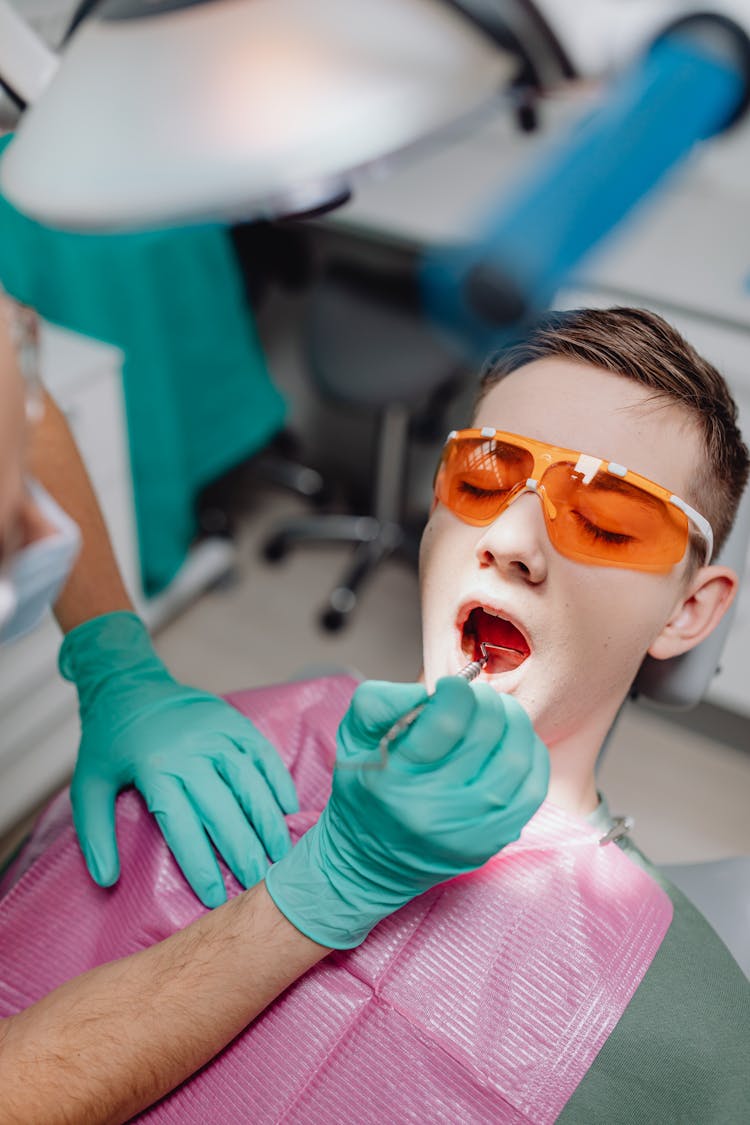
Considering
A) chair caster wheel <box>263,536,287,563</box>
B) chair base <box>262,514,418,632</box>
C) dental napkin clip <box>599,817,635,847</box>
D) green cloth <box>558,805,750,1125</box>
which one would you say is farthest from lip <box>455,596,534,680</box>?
chair caster wheel <box>263,536,287,563</box>

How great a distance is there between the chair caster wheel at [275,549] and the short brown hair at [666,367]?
1.78m

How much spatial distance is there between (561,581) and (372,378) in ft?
4.97

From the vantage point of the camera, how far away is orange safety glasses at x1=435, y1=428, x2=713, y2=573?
103 cm

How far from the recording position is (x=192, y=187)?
2.29 ft

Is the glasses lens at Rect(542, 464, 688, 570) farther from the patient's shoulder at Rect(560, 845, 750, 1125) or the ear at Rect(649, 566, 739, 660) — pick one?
the patient's shoulder at Rect(560, 845, 750, 1125)

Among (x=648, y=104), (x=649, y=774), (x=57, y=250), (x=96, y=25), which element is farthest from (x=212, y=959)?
(x=57, y=250)

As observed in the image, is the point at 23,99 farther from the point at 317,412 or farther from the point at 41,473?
the point at 317,412

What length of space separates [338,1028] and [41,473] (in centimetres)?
74

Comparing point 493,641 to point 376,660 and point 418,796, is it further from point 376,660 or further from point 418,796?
point 376,660

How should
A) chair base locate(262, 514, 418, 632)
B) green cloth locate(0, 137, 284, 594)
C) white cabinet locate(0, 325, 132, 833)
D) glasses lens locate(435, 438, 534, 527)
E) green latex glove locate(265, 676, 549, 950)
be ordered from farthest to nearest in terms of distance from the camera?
chair base locate(262, 514, 418, 632), green cloth locate(0, 137, 284, 594), white cabinet locate(0, 325, 132, 833), glasses lens locate(435, 438, 534, 527), green latex glove locate(265, 676, 549, 950)

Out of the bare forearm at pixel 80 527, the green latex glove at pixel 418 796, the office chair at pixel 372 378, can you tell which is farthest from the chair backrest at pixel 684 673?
the office chair at pixel 372 378

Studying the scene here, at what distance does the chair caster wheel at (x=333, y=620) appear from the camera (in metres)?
2.68

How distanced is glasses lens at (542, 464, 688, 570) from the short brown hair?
6 cm

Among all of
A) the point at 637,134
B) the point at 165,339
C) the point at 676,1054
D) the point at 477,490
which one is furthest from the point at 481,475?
the point at 165,339
